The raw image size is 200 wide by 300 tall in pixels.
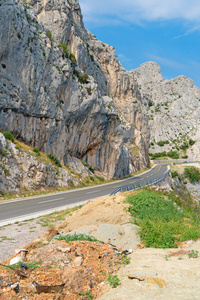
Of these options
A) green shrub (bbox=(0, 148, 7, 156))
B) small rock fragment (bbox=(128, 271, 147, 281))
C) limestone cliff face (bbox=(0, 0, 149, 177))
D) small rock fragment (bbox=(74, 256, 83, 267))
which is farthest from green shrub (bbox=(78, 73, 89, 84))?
small rock fragment (bbox=(128, 271, 147, 281))

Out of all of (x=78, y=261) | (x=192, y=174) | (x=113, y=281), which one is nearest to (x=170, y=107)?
(x=192, y=174)

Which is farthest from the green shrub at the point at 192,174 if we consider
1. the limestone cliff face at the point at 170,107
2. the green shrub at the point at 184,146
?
the green shrub at the point at 184,146

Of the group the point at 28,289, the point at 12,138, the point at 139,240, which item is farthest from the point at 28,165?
the point at 28,289

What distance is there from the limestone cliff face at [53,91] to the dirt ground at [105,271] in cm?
1874

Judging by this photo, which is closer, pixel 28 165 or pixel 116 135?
pixel 28 165

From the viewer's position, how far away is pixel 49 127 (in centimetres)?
2705

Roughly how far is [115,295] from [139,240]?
3612mm

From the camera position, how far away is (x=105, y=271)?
16.5 feet

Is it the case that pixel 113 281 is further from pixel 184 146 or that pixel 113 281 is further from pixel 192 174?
pixel 184 146

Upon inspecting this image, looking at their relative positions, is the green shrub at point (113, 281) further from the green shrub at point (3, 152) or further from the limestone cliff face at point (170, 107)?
the limestone cliff face at point (170, 107)

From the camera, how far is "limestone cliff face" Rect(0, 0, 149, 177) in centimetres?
2297

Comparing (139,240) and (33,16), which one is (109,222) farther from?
(33,16)

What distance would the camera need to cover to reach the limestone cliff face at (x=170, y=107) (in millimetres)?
122688

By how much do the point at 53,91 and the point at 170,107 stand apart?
125222 millimetres
